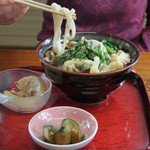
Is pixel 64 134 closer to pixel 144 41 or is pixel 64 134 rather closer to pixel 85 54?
pixel 85 54

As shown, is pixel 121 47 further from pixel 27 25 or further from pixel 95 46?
pixel 27 25

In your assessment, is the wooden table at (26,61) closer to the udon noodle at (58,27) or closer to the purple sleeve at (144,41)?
the udon noodle at (58,27)

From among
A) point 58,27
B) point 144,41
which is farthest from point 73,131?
point 144,41

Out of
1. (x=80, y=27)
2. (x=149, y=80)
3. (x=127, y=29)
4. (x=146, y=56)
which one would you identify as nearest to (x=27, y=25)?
(x=80, y=27)

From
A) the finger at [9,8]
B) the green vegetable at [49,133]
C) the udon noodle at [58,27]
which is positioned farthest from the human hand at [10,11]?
the green vegetable at [49,133]

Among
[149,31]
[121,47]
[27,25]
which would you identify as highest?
[121,47]

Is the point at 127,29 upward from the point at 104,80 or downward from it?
downward

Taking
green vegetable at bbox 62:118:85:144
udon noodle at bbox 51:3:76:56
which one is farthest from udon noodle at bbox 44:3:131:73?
green vegetable at bbox 62:118:85:144

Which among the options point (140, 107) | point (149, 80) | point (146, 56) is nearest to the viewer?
point (140, 107)
